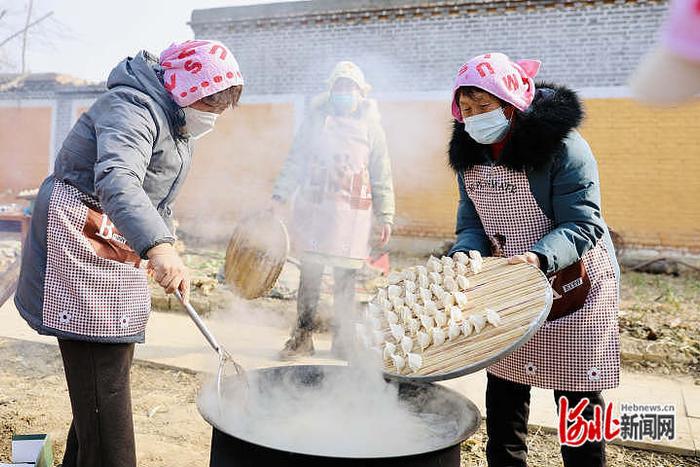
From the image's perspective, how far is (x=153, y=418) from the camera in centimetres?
359

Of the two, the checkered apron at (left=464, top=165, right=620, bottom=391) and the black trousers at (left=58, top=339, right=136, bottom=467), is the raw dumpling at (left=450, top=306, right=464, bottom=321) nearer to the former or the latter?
the checkered apron at (left=464, top=165, right=620, bottom=391)

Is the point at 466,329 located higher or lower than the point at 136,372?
higher

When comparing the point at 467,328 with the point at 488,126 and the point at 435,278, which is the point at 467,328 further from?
the point at 488,126

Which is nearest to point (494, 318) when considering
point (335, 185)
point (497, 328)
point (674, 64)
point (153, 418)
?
point (497, 328)

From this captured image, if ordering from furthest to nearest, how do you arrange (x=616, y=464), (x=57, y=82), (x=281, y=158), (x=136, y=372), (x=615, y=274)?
(x=57, y=82)
(x=281, y=158)
(x=136, y=372)
(x=616, y=464)
(x=615, y=274)

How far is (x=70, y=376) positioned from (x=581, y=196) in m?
1.99

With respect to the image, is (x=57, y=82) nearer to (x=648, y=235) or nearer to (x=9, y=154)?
(x=9, y=154)

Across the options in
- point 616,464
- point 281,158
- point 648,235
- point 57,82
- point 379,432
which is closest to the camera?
point 379,432

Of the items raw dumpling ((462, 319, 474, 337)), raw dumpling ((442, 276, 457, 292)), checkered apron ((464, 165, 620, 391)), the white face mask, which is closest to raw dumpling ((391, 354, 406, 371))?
raw dumpling ((462, 319, 474, 337))

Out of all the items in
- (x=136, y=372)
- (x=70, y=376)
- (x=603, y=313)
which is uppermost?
(x=603, y=313)

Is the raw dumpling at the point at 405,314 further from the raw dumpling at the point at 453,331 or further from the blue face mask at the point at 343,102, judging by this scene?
the blue face mask at the point at 343,102

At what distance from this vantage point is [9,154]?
1412 centimetres

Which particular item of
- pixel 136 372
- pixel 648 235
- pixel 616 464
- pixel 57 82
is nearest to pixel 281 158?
pixel 57 82

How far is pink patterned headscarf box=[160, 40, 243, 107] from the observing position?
6.99 feet
